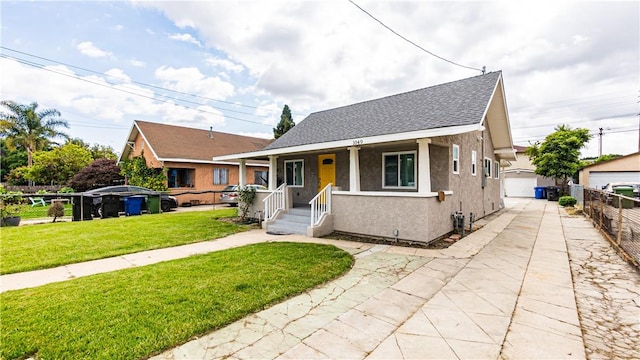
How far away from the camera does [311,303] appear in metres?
3.68

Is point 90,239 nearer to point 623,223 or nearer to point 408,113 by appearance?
point 408,113

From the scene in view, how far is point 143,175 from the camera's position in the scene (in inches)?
712

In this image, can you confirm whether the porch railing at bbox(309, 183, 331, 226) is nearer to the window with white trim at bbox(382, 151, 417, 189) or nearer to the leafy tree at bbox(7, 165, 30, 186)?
the window with white trim at bbox(382, 151, 417, 189)

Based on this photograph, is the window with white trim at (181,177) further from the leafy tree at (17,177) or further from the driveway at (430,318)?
the driveway at (430,318)

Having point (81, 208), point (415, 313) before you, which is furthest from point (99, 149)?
point (415, 313)

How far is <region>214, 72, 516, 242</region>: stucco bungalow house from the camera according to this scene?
7.10 meters

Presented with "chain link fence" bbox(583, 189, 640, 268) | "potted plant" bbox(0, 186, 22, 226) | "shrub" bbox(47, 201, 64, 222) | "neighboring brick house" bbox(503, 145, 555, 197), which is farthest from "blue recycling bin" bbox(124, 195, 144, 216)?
"neighboring brick house" bbox(503, 145, 555, 197)

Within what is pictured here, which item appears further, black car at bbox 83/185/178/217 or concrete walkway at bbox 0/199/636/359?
black car at bbox 83/185/178/217

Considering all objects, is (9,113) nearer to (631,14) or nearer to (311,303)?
(311,303)

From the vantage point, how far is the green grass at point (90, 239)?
5910 mm

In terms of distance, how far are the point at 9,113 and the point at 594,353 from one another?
37.1 meters

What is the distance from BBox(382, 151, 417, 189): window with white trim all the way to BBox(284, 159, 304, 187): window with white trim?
3.98 m

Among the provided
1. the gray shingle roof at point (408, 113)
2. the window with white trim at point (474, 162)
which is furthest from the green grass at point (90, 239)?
the window with white trim at point (474, 162)

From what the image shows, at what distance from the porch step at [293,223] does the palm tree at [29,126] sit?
1124 inches
